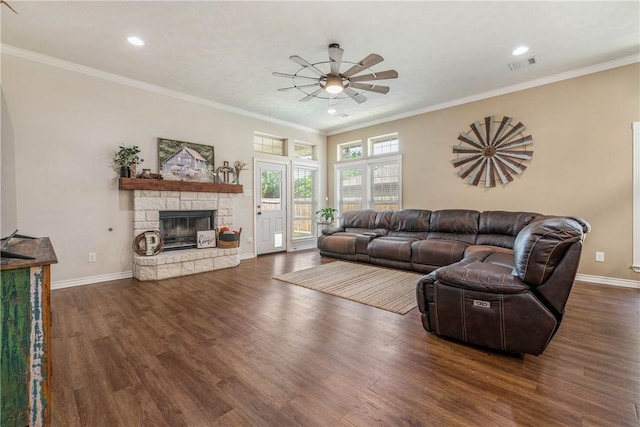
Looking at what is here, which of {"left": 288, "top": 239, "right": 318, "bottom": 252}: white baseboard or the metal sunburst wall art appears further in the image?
{"left": 288, "top": 239, "right": 318, "bottom": 252}: white baseboard

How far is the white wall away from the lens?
11.2 ft

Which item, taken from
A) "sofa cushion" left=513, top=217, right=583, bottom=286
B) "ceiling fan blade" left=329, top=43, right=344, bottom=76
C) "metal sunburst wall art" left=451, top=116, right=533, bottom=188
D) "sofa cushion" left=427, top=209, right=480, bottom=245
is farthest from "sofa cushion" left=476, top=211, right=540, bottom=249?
"ceiling fan blade" left=329, top=43, right=344, bottom=76

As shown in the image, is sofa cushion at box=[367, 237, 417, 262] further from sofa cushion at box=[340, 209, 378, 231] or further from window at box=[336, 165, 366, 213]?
window at box=[336, 165, 366, 213]

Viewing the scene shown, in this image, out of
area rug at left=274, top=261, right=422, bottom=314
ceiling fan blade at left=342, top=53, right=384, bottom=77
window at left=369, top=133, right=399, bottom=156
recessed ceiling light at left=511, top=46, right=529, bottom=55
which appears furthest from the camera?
window at left=369, top=133, right=399, bottom=156

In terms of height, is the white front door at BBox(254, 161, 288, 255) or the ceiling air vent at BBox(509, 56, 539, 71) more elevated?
the ceiling air vent at BBox(509, 56, 539, 71)

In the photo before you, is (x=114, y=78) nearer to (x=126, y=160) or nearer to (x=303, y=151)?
(x=126, y=160)

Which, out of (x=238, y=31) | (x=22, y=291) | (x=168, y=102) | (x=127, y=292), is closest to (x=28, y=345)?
(x=22, y=291)

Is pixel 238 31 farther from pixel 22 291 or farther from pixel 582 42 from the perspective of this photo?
pixel 582 42

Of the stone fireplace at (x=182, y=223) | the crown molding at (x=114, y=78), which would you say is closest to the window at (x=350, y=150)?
the crown molding at (x=114, y=78)

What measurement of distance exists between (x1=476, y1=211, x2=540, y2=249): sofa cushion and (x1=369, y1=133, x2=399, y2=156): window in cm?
242

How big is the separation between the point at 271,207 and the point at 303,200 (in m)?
1.04

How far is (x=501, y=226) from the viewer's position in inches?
169

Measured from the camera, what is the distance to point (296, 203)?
22.2 ft

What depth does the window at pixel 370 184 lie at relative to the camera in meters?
6.07
